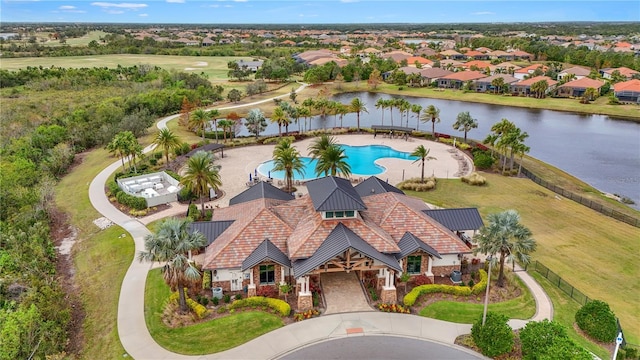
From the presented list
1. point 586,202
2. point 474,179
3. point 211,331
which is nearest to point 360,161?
point 474,179

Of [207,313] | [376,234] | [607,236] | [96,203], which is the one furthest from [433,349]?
[96,203]

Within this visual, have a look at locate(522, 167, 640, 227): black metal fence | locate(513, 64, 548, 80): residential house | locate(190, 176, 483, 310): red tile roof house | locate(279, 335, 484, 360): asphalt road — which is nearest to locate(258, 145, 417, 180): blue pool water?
locate(522, 167, 640, 227): black metal fence

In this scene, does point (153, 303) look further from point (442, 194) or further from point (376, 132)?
point (376, 132)

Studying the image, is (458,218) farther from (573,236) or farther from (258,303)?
(258,303)

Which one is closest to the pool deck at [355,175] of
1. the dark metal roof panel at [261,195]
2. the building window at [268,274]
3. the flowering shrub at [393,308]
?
the dark metal roof panel at [261,195]

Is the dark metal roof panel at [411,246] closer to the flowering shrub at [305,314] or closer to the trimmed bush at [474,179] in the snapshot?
the flowering shrub at [305,314]

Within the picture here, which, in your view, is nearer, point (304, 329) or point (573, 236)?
point (304, 329)
